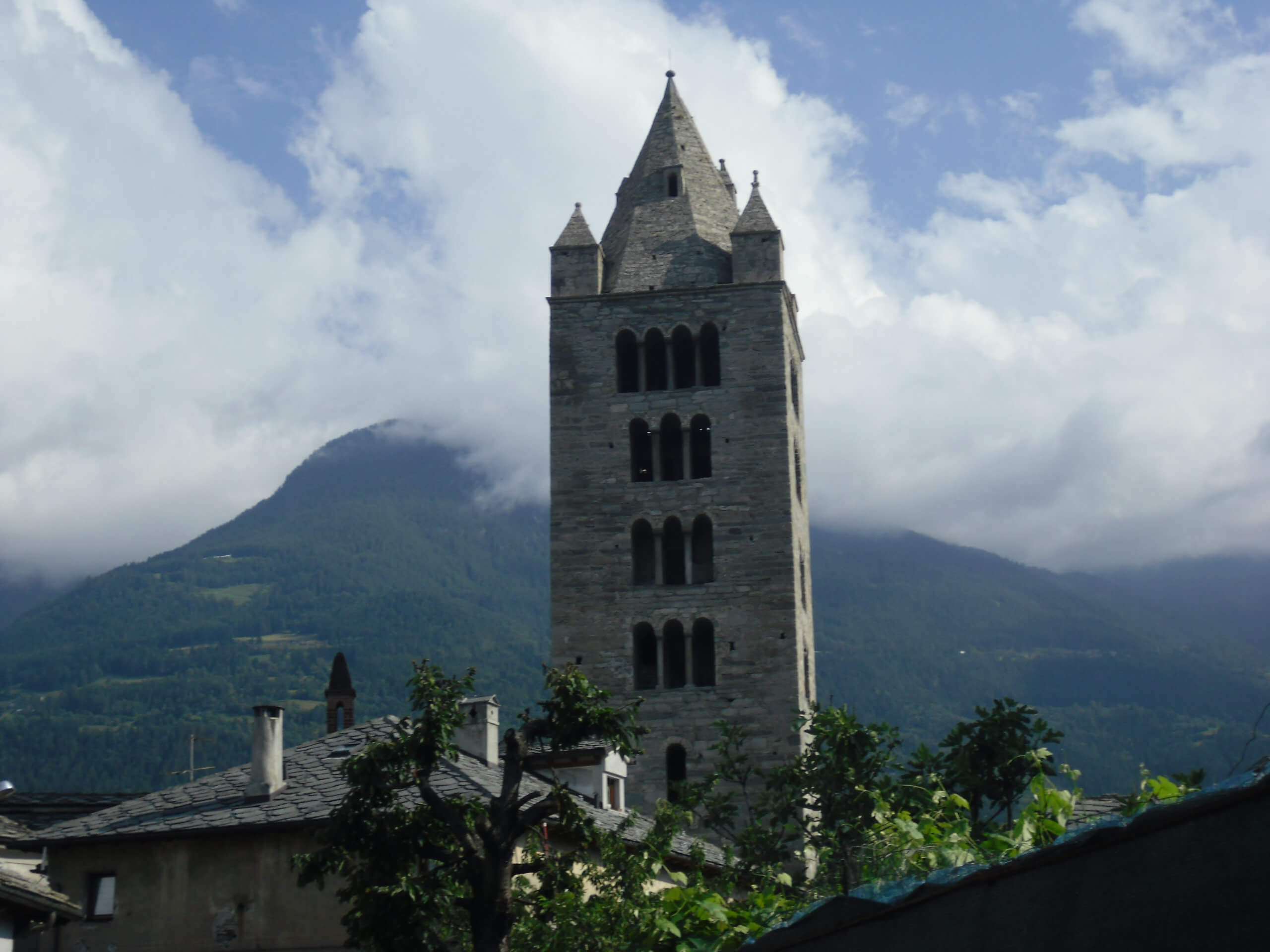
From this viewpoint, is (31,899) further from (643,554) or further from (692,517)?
(643,554)

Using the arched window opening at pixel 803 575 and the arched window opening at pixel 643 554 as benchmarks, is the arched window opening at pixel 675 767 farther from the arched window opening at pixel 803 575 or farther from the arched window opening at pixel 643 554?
the arched window opening at pixel 803 575

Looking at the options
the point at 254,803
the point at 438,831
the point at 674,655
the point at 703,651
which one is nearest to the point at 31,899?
the point at 438,831

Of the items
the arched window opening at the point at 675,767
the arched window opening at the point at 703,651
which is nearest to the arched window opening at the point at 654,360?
the arched window opening at the point at 703,651

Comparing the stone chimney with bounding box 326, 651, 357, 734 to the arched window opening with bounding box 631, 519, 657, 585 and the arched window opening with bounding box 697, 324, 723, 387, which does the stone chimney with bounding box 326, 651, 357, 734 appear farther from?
the arched window opening with bounding box 697, 324, 723, 387

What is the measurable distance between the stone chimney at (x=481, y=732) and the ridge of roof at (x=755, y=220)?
2275 cm

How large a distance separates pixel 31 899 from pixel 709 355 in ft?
114

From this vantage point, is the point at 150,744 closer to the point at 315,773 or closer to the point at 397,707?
the point at 397,707

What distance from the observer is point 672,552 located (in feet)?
170

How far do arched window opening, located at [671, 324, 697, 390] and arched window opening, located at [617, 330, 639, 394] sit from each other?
3.72 feet

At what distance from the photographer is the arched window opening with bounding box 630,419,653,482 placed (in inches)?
2037

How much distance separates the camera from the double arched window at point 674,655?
49500 mm

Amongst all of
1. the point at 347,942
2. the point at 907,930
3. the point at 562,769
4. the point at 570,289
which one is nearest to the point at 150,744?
the point at 570,289

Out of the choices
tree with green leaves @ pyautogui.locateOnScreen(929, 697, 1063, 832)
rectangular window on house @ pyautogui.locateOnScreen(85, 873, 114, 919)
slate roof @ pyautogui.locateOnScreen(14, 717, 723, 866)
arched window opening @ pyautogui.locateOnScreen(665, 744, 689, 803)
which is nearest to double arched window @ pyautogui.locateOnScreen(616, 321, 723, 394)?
arched window opening @ pyautogui.locateOnScreen(665, 744, 689, 803)

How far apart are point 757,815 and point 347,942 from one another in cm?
2288
